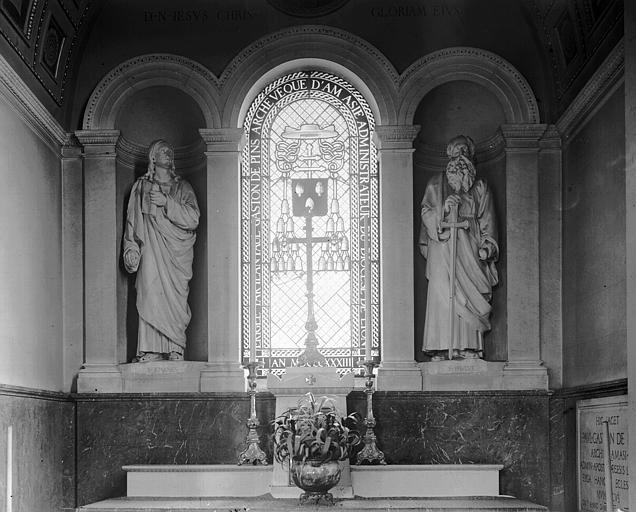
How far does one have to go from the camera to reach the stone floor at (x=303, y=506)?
7.95m

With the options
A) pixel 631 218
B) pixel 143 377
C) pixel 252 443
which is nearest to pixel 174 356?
pixel 143 377

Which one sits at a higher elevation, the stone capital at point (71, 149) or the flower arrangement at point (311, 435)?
the stone capital at point (71, 149)

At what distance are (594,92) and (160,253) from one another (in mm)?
3964

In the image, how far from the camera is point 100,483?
9.35m

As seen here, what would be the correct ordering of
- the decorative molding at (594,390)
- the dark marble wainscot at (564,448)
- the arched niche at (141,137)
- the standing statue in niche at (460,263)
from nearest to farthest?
the decorative molding at (594,390) → the dark marble wainscot at (564,448) → the standing statue in niche at (460,263) → the arched niche at (141,137)

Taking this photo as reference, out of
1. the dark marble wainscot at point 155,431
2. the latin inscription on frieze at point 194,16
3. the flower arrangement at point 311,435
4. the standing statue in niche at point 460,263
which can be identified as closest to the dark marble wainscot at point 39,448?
the dark marble wainscot at point 155,431

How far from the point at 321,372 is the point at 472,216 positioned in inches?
78.9

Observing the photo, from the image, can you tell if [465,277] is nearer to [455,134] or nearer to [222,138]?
[455,134]

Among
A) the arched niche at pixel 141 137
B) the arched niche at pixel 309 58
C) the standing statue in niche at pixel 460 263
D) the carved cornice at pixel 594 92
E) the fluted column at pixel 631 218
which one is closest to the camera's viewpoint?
the fluted column at pixel 631 218

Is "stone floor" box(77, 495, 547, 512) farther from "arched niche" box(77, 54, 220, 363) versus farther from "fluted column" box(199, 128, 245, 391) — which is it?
"arched niche" box(77, 54, 220, 363)

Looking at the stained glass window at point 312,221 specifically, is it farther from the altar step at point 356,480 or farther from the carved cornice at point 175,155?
the altar step at point 356,480

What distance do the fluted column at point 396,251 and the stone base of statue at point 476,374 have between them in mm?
136

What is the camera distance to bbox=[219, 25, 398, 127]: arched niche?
9789 millimetres

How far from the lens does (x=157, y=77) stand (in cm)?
984
